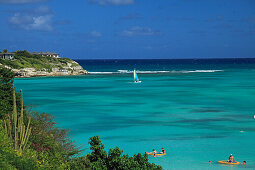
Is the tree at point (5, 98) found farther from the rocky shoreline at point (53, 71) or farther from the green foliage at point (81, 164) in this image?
the rocky shoreline at point (53, 71)

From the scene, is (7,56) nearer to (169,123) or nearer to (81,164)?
(169,123)

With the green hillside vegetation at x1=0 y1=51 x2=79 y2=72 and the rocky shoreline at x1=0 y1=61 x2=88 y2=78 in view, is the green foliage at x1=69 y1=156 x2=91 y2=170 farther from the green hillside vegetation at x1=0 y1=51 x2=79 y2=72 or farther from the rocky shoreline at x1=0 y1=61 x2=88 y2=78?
the green hillside vegetation at x1=0 y1=51 x2=79 y2=72

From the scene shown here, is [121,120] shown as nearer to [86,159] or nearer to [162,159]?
[162,159]

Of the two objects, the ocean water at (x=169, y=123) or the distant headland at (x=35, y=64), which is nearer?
the ocean water at (x=169, y=123)

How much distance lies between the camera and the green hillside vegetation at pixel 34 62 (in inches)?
5500

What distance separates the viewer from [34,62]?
152000mm

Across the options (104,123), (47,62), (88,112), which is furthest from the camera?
(47,62)

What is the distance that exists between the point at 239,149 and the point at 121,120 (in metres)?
18.1

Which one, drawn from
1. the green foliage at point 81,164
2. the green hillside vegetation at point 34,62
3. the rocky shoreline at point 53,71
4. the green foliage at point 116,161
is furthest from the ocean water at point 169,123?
the green hillside vegetation at point 34,62

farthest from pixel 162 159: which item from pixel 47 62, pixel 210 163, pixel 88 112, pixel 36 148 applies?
pixel 47 62

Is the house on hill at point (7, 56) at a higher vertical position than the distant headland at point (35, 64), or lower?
higher

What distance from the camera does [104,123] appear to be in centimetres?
4775

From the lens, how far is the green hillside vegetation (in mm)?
139700

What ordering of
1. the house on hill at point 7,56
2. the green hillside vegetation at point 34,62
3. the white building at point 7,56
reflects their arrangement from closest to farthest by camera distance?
the green hillside vegetation at point 34,62
the white building at point 7,56
the house on hill at point 7,56
